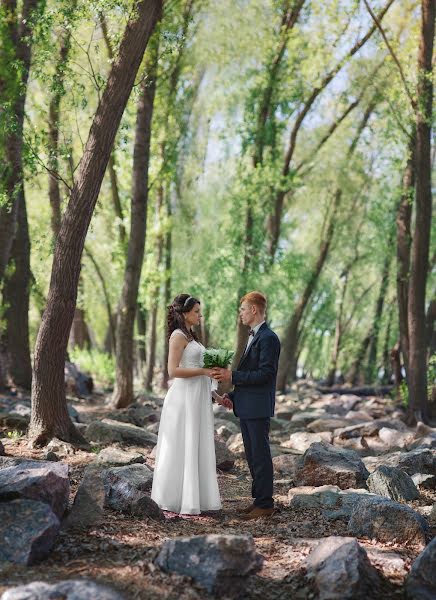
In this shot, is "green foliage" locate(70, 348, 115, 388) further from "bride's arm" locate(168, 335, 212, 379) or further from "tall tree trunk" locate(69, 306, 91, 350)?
"bride's arm" locate(168, 335, 212, 379)

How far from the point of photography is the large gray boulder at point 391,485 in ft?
27.1

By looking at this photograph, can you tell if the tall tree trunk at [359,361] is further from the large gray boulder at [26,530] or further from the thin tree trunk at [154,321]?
the large gray boulder at [26,530]

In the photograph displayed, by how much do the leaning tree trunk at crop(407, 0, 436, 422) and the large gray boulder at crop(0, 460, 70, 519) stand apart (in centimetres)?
1130

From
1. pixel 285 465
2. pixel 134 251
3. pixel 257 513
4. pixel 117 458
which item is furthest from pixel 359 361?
pixel 257 513

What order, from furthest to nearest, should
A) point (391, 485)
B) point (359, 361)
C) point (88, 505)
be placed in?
point (359, 361) → point (391, 485) → point (88, 505)

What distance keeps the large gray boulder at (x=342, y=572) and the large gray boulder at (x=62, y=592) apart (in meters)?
1.47

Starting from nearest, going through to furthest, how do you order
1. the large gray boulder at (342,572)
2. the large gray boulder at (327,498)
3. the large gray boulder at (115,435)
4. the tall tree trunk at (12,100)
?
the large gray boulder at (342,572)
the large gray boulder at (327,498)
the tall tree trunk at (12,100)
the large gray boulder at (115,435)

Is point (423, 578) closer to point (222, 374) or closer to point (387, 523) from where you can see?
point (387, 523)

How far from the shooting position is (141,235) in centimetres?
1630

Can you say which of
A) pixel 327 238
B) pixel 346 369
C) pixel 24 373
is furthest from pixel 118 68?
pixel 346 369

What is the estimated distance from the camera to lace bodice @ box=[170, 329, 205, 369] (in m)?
7.42

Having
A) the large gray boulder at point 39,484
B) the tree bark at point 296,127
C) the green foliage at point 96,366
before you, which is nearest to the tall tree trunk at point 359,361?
the tree bark at point 296,127

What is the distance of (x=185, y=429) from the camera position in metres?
7.41

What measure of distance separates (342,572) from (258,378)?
2.50m
